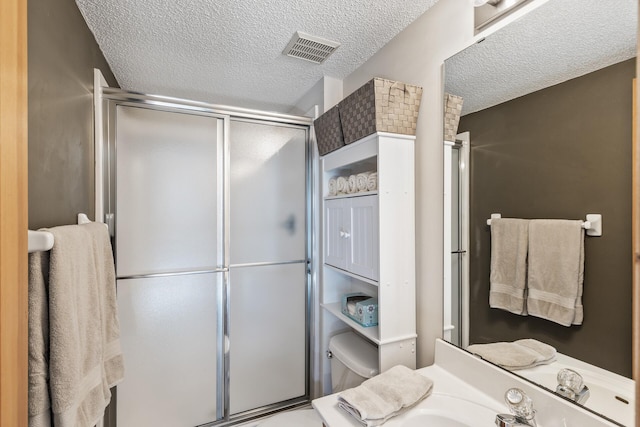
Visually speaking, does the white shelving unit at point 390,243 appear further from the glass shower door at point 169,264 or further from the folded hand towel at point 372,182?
the glass shower door at point 169,264

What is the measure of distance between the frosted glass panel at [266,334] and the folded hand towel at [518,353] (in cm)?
120

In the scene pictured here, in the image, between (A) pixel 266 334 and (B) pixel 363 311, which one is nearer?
(B) pixel 363 311

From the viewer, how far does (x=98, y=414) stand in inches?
35.1

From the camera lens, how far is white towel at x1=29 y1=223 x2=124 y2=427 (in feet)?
2.27

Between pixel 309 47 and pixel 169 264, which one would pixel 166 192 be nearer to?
pixel 169 264

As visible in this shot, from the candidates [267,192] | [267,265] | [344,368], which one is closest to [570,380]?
[344,368]

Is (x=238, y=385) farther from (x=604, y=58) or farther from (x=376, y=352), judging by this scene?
(x=604, y=58)

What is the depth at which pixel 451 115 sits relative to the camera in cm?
118

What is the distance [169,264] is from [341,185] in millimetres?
1097

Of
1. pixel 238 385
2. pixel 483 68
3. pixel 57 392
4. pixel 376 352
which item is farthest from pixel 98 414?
pixel 483 68

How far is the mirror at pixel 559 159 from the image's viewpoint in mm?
731

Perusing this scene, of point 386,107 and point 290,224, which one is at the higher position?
point 386,107

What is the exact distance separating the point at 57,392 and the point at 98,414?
0.95 feet

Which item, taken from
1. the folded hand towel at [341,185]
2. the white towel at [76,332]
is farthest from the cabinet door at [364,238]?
the white towel at [76,332]
